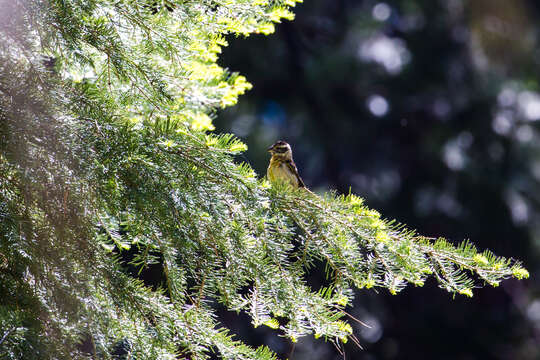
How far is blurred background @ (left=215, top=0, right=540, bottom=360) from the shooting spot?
7.04m

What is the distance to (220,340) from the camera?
1682mm

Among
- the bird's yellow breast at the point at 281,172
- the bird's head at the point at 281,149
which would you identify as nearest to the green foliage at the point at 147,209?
the bird's yellow breast at the point at 281,172

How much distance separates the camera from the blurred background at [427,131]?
23.1ft

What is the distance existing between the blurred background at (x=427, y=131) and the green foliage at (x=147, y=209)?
5194mm

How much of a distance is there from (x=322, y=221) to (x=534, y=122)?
655cm

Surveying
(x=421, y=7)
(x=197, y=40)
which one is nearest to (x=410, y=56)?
(x=421, y=7)

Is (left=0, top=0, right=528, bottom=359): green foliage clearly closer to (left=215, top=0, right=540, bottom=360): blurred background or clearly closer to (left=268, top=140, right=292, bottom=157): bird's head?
(left=268, top=140, right=292, bottom=157): bird's head

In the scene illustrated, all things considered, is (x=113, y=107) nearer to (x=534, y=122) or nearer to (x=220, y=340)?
(x=220, y=340)

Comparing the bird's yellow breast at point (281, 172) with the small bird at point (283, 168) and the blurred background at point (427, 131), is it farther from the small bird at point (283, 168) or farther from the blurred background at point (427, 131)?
the blurred background at point (427, 131)

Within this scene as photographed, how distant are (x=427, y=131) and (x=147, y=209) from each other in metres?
6.30

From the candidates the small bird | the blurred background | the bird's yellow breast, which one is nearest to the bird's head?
the small bird

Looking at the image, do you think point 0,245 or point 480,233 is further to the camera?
point 480,233

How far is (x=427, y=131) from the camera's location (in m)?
7.43

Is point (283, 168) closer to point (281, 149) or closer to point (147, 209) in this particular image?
point (281, 149)
